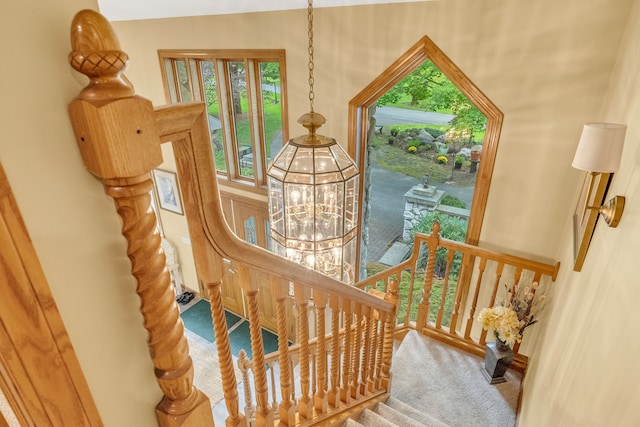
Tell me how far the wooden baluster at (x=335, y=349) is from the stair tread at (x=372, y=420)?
0.32 meters

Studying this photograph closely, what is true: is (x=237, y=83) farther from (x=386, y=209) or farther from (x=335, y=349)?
(x=335, y=349)

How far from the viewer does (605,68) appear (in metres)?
2.43

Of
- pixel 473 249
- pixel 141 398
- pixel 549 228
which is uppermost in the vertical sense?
pixel 141 398

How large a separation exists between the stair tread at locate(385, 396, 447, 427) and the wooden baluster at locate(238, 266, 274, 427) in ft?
4.58

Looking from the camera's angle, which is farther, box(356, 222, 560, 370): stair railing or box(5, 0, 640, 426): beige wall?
box(356, 222, 560, 370): stair railing

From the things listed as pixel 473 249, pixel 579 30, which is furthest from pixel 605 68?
pixel 473 249

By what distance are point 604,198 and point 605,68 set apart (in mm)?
1143

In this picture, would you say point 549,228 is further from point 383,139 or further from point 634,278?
point 383,139

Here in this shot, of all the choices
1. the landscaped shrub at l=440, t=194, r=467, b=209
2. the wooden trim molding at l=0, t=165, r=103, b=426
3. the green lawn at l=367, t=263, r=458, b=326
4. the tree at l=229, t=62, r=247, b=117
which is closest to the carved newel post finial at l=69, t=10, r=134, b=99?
the wooden trim molding at l=0, t=165, r=103, b=426

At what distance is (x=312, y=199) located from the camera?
7.89ft

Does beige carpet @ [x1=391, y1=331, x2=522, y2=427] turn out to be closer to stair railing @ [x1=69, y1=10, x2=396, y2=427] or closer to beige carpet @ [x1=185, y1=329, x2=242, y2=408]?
stair railing @ [x1=69, y1=10, x2=396, y2=427]

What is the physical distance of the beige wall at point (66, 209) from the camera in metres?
0.50

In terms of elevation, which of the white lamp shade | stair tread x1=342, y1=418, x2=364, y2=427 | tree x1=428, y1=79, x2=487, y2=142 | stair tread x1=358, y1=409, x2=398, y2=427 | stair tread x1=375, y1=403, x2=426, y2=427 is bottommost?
stair tread x1=375, y1=403, x2=426, y2=427

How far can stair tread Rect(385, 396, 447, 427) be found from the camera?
2.41m
